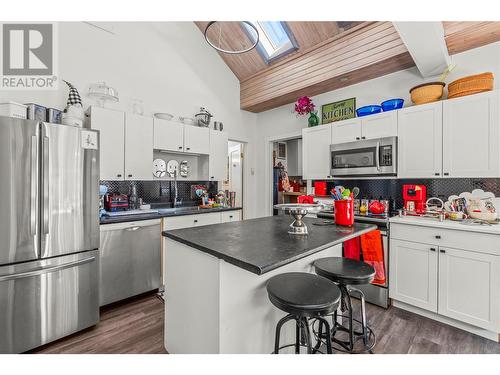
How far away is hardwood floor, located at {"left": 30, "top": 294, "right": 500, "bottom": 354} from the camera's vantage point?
196 centimetres

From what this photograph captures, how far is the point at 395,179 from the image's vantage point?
317 cm

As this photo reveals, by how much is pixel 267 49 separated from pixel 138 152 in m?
Result: 2.65

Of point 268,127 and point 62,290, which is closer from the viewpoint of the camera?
point 62,290

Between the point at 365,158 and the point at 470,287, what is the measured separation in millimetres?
1635

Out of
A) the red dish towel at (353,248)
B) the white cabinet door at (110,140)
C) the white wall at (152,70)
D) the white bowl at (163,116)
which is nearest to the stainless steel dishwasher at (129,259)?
the white cabinet door at (110,140)

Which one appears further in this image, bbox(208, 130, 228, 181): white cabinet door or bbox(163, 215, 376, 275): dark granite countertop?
bbox(208, 130, 228, 181): white cabinet door

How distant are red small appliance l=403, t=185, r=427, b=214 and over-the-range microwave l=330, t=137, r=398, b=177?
0.84 ft

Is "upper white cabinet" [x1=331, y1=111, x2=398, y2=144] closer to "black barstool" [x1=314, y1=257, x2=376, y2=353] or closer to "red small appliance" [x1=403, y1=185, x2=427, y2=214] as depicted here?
"red small appliance" [x1=403, y1=185, x2=427, y2=214]

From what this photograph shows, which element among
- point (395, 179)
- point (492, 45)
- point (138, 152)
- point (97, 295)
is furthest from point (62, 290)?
point (492, 45)

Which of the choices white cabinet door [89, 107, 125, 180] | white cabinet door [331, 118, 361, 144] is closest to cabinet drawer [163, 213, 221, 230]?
white cabinet door [89, 107, 125, 180]

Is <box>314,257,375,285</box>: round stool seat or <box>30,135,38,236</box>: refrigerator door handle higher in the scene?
<box>30,135,38,236</box>: refrigerator door handle

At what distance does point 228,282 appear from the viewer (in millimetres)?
1345

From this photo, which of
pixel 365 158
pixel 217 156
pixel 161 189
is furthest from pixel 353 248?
pixel 161 189
